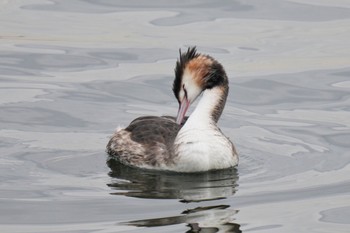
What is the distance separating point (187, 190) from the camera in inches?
503

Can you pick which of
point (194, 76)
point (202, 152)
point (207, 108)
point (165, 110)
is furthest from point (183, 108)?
point (165, 110)

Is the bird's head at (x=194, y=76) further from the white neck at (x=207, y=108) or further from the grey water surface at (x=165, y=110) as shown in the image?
the grey water surface at (x=165, y=110)

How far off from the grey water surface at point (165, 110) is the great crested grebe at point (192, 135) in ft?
0.53

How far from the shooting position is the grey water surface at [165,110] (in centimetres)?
1186

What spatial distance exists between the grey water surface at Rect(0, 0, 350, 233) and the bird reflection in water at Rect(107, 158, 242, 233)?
0.06 feet

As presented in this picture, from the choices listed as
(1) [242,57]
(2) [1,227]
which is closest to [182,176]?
(2) [1,227]

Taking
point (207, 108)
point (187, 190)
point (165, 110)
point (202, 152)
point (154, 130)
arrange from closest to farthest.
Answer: point (187, 190)
point (202, 152)
point (207, 108)
point (154, 130)
point (165, 110)

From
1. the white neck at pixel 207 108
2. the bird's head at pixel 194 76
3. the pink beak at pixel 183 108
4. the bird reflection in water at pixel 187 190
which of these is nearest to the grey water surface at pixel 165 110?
the bird reflection in water at pixel 187 190

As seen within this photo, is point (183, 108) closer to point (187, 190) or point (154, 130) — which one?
point (154, 130)

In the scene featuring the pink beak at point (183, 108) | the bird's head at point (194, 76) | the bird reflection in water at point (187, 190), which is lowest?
the bird reflection in water at point (187, 190)

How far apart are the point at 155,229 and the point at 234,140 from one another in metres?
3.88

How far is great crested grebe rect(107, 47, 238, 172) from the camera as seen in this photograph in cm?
1355

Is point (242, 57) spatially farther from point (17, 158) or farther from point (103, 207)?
point (103, 207)

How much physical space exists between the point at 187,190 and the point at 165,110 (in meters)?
3.44
